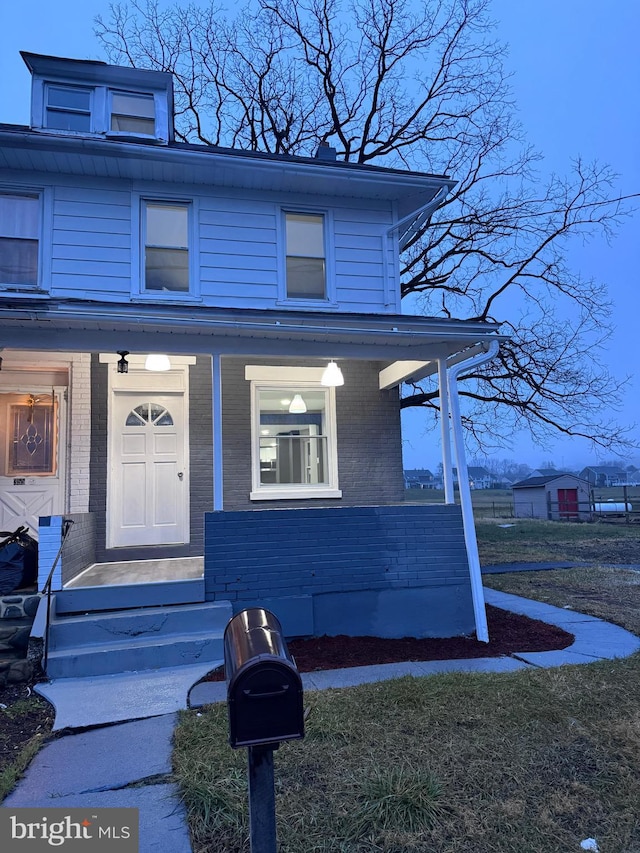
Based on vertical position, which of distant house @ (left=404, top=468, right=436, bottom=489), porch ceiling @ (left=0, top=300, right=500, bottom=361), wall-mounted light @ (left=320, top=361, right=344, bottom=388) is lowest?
distant house @ (left=404, top=468, right=436, bottom=489)

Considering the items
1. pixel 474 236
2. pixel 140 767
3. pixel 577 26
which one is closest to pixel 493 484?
pixel 577 26

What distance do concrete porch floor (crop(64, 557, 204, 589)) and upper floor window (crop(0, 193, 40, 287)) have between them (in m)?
3.79

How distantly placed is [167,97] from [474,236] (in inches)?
338

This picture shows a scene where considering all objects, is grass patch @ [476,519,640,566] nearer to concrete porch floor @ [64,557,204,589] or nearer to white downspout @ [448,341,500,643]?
white downspout @ [448,341,500,643]

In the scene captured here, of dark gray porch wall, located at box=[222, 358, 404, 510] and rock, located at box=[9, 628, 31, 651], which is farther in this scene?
dark gray porch wall, located at box=[222, 358, 404, 510]

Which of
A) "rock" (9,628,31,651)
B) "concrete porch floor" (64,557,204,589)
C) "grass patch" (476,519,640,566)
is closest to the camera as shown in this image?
"rock" (9,628,31,651)

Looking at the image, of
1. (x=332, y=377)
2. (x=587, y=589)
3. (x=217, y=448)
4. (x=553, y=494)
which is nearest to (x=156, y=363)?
(x=217, y=448)

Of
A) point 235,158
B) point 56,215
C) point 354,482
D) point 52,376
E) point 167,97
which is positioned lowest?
point 354,482

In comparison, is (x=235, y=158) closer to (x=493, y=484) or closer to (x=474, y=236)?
(x=474, y=236)

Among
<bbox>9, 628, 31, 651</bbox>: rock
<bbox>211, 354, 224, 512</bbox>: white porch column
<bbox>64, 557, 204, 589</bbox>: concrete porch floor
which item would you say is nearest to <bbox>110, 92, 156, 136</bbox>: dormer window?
→ <bbox>211, 354, 224, 512</bbox>: white porch column

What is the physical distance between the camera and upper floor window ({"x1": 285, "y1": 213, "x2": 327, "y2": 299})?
8.03m

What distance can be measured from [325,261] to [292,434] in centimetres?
258

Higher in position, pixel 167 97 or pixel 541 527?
pixel 167 97

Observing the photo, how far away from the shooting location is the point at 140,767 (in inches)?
130
